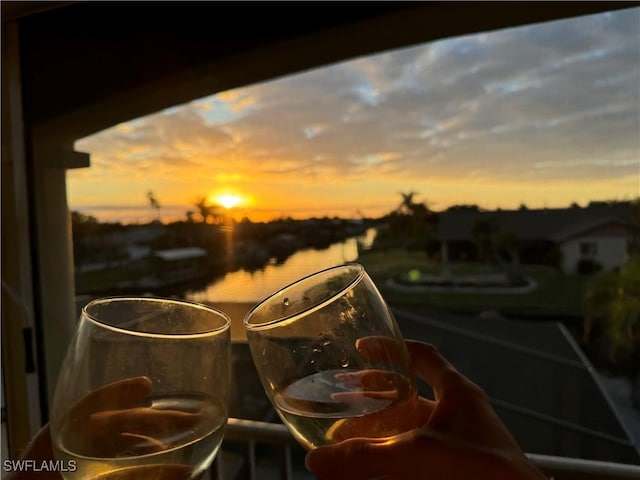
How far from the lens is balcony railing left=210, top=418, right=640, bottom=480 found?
2.59ft

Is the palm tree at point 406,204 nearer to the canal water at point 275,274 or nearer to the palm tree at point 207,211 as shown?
the canal water at point 275,274

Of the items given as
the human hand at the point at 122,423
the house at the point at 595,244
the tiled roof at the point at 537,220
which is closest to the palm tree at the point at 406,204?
the tiled roof at the point at 537,220

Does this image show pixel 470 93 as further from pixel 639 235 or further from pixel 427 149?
pixel 639 235

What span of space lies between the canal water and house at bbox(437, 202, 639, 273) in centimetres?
20

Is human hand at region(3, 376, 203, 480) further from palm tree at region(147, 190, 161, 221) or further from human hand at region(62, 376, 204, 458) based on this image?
palm tree at region(147, 190, 161, 221)

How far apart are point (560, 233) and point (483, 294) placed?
21cm

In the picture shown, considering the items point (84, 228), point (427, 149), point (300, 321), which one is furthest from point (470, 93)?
point (84, 228)

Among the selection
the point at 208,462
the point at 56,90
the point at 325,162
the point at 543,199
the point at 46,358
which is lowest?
the point at 46,358

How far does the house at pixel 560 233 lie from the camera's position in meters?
1.07

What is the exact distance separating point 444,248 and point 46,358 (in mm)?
1158

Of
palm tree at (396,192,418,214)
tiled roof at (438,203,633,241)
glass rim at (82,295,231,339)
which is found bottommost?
glass rim at (82,295,231,339)

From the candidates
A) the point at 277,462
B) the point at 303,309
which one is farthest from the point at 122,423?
the point at 277,462

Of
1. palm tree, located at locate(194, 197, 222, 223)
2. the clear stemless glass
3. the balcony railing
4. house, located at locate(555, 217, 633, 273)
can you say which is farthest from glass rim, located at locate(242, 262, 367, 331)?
palm tree, located at locate(194, 197, 222, 223)

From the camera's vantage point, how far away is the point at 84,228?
1474 millimetres
